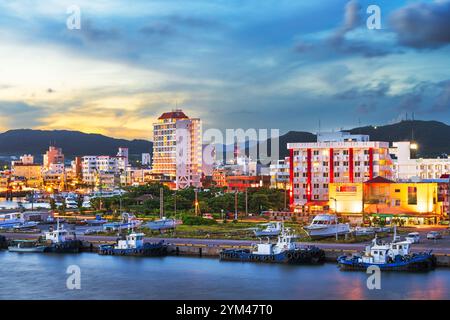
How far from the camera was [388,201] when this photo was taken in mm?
57594

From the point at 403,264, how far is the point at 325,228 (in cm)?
1079

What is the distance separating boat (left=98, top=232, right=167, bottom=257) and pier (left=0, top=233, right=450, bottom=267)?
0.62 meters

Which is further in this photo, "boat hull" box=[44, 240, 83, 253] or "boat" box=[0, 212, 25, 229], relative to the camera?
"boat" box=[0, 212, 25, 229]

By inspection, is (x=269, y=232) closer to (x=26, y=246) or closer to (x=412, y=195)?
(x=26, y=246)

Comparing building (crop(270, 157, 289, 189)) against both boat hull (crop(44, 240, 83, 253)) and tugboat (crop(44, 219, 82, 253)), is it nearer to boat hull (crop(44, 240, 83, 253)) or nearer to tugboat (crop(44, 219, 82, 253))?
tugboat (crop(44, 219, 82, 253))

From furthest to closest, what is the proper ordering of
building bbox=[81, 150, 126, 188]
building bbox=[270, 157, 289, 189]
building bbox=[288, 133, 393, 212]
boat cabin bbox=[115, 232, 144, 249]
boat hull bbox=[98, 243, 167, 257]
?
building bbox=[81, 150, 126, 188] → building bbox=[270, 157, 289, 189] → building bbox=[288, 133, 393, 212] → boat cabin bbox=[115, 232, 144, 249] → boat hull bbox=[98, 243, 167, 257]

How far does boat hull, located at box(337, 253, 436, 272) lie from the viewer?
3238 centimetres

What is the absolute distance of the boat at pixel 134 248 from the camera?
3950cm

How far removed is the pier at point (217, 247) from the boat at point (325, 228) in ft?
7.62

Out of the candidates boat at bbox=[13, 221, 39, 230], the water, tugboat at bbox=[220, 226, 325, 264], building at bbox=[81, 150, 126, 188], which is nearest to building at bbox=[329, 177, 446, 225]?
tugboat at bbox=[220, 226, 325, 264]

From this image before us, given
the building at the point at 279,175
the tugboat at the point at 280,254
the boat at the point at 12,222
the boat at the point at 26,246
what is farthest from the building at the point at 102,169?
the tugboat at the point at 280,254

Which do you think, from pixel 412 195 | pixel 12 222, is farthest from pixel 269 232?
pixel 12 222

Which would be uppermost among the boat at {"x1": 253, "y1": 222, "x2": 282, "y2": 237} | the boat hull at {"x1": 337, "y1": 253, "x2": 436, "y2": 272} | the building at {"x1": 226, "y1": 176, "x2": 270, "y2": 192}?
the building at {"x1": 226, "y1": 176, "x2": 270, "y2": 192}

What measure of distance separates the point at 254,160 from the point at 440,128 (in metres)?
72.8
